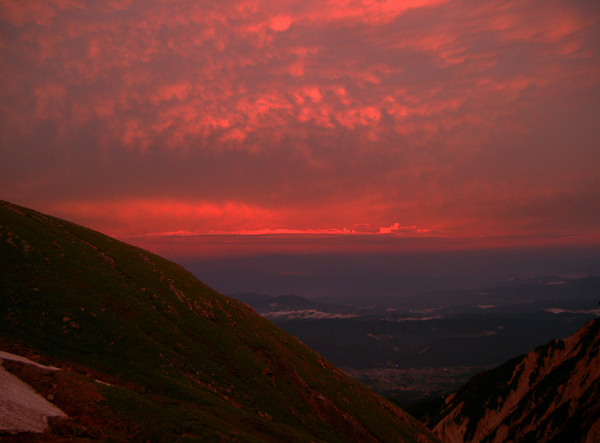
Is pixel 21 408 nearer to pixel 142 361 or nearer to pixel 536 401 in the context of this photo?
pixel 142 361

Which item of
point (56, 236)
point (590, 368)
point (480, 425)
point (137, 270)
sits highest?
point (56, 236)

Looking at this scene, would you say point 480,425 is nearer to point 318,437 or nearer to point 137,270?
point 318,437

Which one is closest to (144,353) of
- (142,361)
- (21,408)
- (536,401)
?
(142,361)

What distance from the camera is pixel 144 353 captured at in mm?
40719

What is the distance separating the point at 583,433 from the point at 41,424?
443ft

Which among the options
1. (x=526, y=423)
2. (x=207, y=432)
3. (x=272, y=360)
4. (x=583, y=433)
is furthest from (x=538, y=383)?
(x=207, y=432)

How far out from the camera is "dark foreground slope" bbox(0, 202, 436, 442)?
85.4ft

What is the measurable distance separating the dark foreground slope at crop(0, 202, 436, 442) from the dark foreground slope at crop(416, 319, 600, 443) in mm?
72122

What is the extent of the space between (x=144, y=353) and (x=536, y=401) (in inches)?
6518

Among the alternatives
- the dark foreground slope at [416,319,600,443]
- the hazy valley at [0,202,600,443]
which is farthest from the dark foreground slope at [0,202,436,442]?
the dark foreground slope at [416,319,600,443]

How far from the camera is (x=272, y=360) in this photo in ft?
208

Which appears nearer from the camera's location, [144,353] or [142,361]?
[142,361]

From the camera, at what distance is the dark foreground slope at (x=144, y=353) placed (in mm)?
26031

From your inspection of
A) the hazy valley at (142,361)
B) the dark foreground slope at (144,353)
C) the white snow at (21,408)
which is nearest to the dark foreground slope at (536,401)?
the hazy valley at (142,361)
